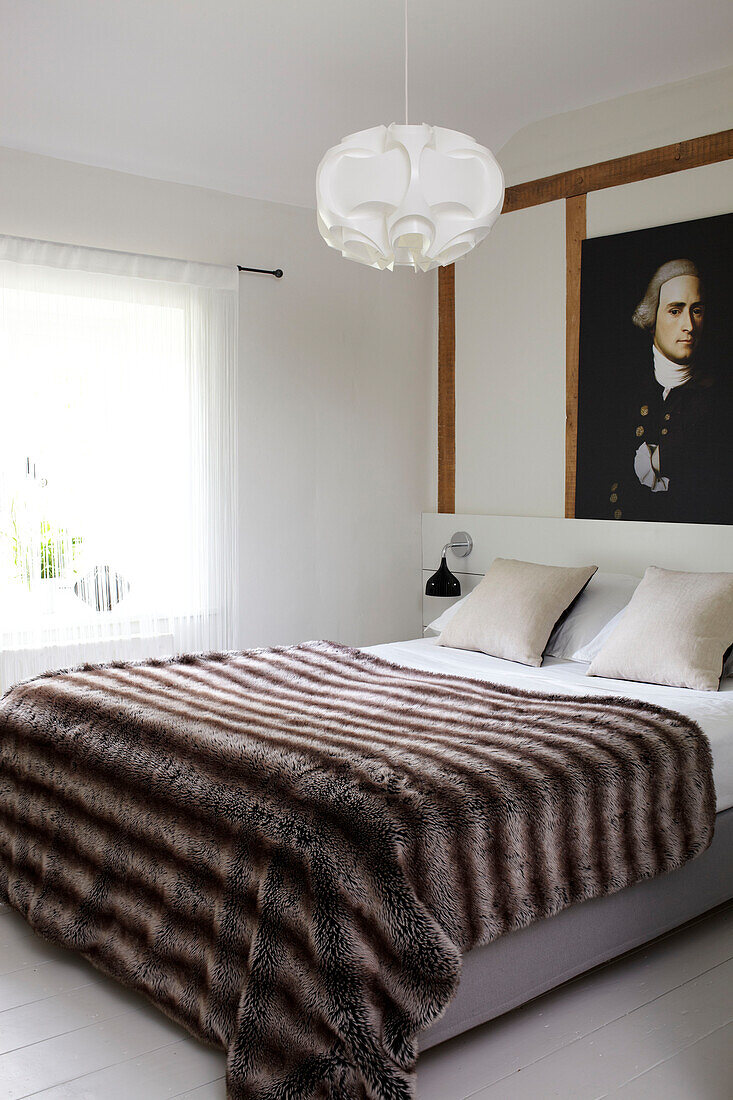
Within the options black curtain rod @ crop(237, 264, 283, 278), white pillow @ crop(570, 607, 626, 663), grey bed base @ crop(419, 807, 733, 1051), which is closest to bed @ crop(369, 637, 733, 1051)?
grey bed base @ crop(419, 807, 733, 1051)

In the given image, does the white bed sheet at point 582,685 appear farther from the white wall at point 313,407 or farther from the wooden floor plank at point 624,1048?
the white wall at point 313,407

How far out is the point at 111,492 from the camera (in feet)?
13.0

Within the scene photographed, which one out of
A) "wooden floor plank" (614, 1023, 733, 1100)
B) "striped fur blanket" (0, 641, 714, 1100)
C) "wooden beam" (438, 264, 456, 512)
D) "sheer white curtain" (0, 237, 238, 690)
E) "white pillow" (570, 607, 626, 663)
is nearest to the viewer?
"striped fur blanket" (0, 641, 714, 1100)

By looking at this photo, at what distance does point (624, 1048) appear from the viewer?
2088 mm

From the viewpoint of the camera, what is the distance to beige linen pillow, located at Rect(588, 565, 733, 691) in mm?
3125

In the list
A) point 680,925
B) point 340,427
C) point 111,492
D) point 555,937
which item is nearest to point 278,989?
point 555,937

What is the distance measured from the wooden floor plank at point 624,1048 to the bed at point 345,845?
0.48ft

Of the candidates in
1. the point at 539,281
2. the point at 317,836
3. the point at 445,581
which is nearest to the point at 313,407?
the point at 445,581

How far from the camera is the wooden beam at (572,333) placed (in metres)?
4.25

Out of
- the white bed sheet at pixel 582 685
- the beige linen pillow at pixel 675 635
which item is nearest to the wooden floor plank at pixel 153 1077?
the white bed sheet at pixel 582 685

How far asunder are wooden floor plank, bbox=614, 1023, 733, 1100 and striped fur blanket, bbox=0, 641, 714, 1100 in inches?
13.9

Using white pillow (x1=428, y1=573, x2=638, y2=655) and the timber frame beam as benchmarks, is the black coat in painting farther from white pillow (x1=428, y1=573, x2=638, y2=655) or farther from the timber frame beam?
white pillow (x1=428, y1=573, x2=638, y2=655)

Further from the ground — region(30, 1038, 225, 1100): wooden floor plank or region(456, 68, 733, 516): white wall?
region(456, 68, 733, 516): white wall

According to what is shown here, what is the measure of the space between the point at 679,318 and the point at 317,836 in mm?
2734
